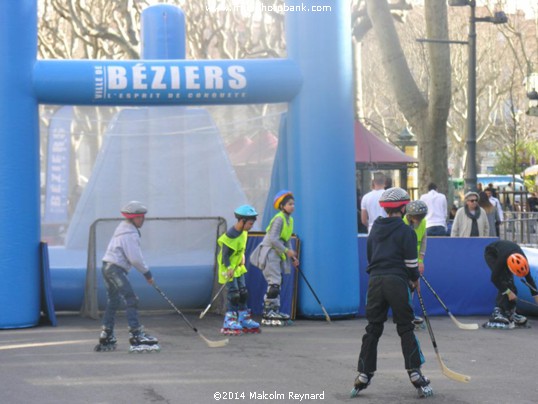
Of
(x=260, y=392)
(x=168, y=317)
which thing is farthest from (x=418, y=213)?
(x=168, y=317)

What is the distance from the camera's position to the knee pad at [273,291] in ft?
41.7

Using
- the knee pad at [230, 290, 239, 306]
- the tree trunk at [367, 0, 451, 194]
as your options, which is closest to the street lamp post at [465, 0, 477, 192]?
the tree trunk at [367, 0, 451, 194]

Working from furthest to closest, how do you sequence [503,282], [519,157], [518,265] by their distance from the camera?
[519,157], [503,282], [518,265]

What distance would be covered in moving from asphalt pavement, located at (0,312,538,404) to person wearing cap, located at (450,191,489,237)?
2.38 metres

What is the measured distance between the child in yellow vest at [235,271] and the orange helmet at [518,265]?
3024mm

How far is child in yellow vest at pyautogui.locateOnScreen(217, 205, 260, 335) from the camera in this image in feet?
39.3

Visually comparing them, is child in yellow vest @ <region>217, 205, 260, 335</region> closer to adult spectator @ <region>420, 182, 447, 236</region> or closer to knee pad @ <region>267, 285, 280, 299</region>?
knee pad @ <region>267, 285, 280, 299</region>

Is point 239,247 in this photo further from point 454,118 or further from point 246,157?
point 454,118

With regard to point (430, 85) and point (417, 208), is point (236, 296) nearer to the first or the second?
point (417, 208)

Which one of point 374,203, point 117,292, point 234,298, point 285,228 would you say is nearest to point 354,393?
point 117,292

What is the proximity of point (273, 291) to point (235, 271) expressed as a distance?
2.87ft

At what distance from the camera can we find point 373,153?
2281cm

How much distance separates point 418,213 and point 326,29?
328cm

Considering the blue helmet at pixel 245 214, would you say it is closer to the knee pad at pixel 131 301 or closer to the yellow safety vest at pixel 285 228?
the yellow safety vest at pixel 285 228
